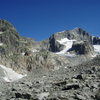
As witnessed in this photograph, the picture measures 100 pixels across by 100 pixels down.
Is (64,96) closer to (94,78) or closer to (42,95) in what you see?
(42,95)

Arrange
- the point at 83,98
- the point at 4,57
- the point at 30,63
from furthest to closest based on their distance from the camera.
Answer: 1. the point at 30,63
2. the point at 4,57
3. the point at 83,98

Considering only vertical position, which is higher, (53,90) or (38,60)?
(38,60)

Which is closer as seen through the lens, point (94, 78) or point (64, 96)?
point (64, 96)

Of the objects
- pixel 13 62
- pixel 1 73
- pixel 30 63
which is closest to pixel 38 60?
pixel 30 63

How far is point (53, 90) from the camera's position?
90.0 ft

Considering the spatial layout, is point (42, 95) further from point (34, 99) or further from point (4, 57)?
point (4, 57)

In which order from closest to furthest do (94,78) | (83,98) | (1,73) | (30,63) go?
(83,98) < (94,78) < (1,73) < (30,63)

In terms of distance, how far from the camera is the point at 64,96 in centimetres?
2403

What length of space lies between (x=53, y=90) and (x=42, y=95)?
268 cm

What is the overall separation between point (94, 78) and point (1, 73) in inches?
3988

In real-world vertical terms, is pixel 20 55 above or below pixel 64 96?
above

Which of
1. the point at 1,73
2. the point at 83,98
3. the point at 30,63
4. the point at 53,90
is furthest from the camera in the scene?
the point at 30,63

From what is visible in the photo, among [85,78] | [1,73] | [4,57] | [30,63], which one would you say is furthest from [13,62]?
[85,78]

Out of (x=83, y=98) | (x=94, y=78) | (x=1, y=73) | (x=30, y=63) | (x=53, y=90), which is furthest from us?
(x=30, y=63)
